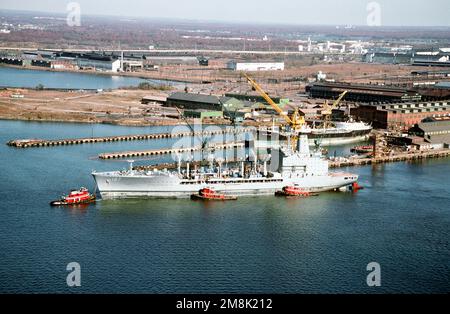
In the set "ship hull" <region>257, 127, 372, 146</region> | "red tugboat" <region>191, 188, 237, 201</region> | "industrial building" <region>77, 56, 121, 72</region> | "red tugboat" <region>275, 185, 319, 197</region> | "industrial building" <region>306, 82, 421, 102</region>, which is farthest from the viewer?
"industrial building" <region>77, 56, 121, 72</region>

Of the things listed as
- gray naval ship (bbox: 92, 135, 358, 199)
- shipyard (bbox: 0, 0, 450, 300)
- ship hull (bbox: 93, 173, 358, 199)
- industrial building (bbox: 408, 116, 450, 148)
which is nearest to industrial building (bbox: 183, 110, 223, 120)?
shipyard (bbox: 0, 0, 450, 300)

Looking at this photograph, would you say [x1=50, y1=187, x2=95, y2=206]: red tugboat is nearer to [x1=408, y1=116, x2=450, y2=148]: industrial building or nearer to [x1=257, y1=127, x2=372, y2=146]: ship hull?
A: [x1=257, y1=127, x2=372, y2=146]: ship hull

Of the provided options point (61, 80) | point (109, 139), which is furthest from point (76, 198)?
point (61, 80)

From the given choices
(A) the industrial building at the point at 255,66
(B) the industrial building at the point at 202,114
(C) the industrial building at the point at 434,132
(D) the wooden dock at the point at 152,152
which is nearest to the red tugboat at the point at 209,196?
(D) the wooden dock at the point at 152,152

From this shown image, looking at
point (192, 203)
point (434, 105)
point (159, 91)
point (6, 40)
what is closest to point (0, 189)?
point (192, 203)

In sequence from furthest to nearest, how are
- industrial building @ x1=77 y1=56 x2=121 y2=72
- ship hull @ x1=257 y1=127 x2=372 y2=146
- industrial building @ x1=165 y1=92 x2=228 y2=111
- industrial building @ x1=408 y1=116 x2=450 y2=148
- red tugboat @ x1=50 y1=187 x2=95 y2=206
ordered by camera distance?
industrial building @ x1=77 y1=56 x2=121 y2=72, industrial building @ x1=165 y1=92 x2=228 y2=111, ship hull @ x1=257 y1=127 x2=372 y2=146, industrial building @ x1=408 y1=116 x2=450 y2=148, red tugboat @ x1=50 y1=187 x2=95 y2=206

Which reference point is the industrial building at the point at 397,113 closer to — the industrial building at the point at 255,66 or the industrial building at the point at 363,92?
the industrial building at the point at 363,92

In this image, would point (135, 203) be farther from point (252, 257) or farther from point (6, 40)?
point (6, 40)
